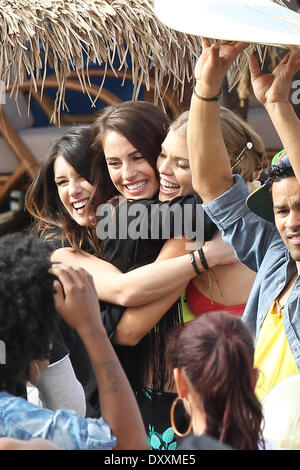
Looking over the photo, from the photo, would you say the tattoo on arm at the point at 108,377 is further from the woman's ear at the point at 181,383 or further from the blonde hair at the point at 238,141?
the blonde hair at the point at 238,141

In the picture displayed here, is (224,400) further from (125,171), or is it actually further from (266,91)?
(125,171)

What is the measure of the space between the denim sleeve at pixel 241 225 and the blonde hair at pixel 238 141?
13.3 inches

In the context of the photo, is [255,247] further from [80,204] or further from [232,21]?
[80,204]

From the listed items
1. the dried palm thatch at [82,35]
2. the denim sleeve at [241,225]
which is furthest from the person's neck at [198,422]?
the dried palm thatch at [82,35]

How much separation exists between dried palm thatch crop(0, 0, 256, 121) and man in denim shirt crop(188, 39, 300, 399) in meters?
1.00

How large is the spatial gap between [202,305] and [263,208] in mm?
482

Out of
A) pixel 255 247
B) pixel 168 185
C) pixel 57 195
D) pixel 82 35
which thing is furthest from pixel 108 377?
pixel 82 35

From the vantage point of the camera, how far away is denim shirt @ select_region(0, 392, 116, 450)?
1703 millimetres

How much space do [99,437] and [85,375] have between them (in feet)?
3.09

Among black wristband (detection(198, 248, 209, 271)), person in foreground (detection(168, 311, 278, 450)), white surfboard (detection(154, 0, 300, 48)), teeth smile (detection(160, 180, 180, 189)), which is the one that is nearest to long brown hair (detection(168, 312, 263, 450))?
person in foreground (detection(168, 311, 278, 450))

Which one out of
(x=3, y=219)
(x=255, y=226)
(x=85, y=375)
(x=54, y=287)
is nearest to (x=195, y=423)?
(x=54, y=287)

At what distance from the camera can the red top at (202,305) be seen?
2.65 meters

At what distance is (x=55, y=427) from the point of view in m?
1.71

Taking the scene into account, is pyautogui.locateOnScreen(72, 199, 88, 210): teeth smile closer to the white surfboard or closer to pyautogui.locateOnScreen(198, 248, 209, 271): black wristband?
pyautogui.locateOnScreen(198, 248, 209, 271): black wristband
